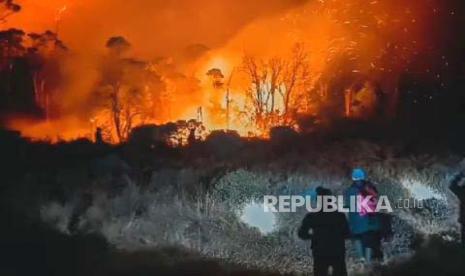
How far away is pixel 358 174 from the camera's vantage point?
5203mm

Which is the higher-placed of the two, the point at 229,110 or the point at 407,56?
the point at 407,56

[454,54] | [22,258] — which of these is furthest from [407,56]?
[22,258]

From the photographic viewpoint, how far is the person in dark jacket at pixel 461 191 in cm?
525

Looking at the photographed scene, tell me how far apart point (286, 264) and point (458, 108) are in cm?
167

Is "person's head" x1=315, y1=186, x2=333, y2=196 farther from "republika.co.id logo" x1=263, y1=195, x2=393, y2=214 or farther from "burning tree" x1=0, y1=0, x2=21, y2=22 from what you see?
"burning tree" x1=0, y1=0, x2=21, y2=22

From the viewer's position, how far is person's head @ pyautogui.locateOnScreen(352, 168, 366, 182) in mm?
5199

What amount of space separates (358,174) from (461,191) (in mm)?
754

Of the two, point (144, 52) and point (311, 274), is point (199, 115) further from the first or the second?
point (311, 274)

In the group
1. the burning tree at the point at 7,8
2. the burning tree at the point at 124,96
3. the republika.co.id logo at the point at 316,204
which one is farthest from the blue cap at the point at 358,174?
the burning tree at the point at 7,8

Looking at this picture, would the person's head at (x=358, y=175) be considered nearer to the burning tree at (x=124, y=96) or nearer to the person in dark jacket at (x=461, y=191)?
the person in dark jacket at (x=461, y=191)

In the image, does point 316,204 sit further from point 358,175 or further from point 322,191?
point 358,175

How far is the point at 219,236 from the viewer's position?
5152 mm

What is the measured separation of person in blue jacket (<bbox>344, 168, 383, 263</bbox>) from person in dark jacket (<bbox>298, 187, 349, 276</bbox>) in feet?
0.24

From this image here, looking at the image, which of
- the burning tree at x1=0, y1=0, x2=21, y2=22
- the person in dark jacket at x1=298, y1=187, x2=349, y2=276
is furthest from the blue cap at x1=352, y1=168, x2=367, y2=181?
the burning tree at x1=0, y1=0, x2=21, y2=22
